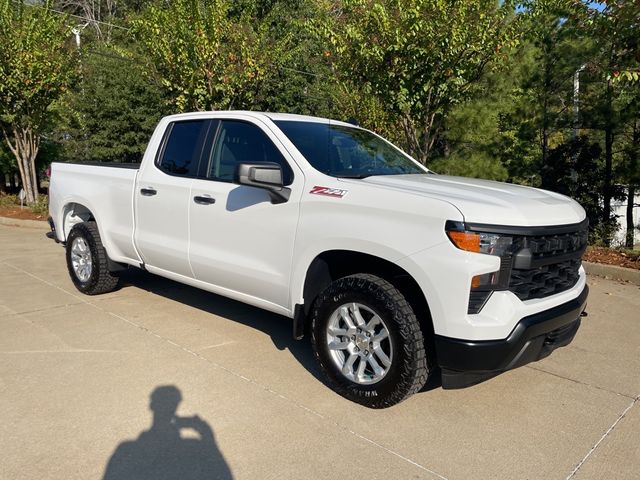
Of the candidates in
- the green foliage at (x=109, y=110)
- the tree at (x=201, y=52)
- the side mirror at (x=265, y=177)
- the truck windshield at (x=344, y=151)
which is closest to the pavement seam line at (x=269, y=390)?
the side mirror at (x=265, y=177)

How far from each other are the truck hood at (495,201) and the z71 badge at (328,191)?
0.20 metres

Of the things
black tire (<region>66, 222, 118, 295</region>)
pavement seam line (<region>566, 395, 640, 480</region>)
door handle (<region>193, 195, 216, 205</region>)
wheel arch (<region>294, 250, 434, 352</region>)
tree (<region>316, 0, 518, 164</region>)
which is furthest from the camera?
tree (<region>316, 0, 518, 164</region>)

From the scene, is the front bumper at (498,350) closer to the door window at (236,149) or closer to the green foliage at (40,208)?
the door window at (236,149)

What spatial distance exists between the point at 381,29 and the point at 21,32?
900 centimetres

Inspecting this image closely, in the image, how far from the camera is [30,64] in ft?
40.5

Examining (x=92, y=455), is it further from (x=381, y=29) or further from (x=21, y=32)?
(x=21, y=32)

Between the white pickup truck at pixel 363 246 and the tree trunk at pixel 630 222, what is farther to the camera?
the tree trunk at pixel 630 222

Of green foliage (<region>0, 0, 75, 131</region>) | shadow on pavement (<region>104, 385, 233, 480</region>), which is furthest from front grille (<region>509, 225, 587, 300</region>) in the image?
green foliage (<region>0, 0, 75, 131</region>)

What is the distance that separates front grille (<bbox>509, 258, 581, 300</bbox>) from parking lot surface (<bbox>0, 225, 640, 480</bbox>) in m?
0.81

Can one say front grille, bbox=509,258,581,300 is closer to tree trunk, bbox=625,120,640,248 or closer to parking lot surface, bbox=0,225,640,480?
parking lot surface, bbox=0,225,640,480

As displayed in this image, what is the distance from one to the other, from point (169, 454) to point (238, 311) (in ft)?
8.41

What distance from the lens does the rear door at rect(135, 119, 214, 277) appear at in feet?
15.1

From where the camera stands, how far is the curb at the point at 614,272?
691 centimetres

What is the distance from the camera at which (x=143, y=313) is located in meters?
5.36
